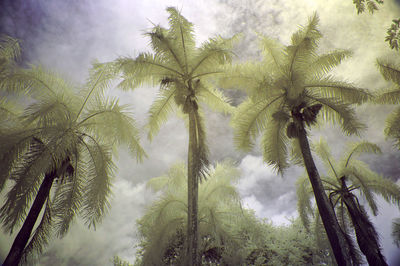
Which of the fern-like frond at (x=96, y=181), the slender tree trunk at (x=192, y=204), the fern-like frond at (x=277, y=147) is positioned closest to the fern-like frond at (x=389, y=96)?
the fern-like frond at (x=277, y=147)

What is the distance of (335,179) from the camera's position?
513 inches

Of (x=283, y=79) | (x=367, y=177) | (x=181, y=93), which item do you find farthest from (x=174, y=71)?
(x=367, y=177)

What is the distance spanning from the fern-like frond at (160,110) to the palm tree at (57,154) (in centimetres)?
151

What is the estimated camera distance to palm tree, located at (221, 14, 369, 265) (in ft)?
28.4

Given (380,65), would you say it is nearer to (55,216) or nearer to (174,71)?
(174,71)

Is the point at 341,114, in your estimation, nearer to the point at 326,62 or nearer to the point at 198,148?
the point at 326,62

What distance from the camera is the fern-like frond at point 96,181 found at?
24.0 ft

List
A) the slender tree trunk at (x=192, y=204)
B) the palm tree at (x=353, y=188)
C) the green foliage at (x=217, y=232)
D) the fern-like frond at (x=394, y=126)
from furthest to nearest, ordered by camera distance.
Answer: the green foliage at (x=217, y=232) → the palm tree at (x=353, y=188) → the fern-like frond at (x=394, y=126) → the slender tree trunk at (x=192, y=204)

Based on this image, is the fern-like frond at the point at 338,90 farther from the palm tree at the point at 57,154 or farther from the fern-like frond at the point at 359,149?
the palm tree at the point at 57,154

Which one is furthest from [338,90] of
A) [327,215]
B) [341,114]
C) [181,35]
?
[181,35]

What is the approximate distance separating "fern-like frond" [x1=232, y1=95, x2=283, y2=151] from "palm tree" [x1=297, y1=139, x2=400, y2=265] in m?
5.49

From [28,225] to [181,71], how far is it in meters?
7.48

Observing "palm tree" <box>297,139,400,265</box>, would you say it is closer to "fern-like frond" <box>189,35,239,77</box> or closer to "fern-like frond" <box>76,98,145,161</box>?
"fern-like frond" <box>189,35,239,77</box>

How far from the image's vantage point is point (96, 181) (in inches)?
304
